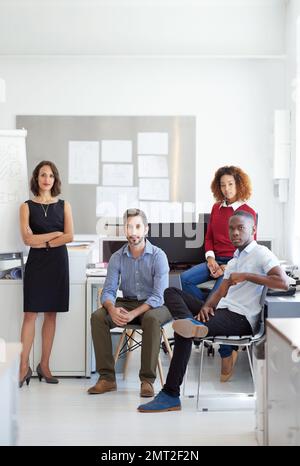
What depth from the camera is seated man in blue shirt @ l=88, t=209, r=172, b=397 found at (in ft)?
13.8

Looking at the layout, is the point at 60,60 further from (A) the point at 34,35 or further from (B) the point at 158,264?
(B) the point at 158,264

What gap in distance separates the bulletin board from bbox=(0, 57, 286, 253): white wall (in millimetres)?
114

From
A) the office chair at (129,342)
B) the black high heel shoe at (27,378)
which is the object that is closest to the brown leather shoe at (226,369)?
the office chair at (129,342)

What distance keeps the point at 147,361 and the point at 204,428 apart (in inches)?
30.2

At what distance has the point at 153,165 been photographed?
22.0 feet

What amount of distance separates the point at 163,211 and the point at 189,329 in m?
3.02

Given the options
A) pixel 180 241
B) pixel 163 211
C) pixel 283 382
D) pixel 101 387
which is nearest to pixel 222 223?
pixel 180 241

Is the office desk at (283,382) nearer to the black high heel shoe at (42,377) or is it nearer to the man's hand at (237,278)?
the man's hand at (237,278)

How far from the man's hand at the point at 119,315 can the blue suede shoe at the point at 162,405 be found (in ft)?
1.86

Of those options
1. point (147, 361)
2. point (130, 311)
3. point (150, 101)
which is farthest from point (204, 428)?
point (150, 101)

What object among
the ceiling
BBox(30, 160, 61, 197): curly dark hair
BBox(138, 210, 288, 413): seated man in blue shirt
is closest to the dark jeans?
BBox(138, 210, 288, 413): seated man in blue shirt

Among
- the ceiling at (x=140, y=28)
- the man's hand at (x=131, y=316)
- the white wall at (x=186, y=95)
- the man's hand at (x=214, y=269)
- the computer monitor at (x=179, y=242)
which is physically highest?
the ceiling at (x=140, y=28)

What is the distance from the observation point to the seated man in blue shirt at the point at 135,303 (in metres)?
4.20

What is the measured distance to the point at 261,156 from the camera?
6664mm
